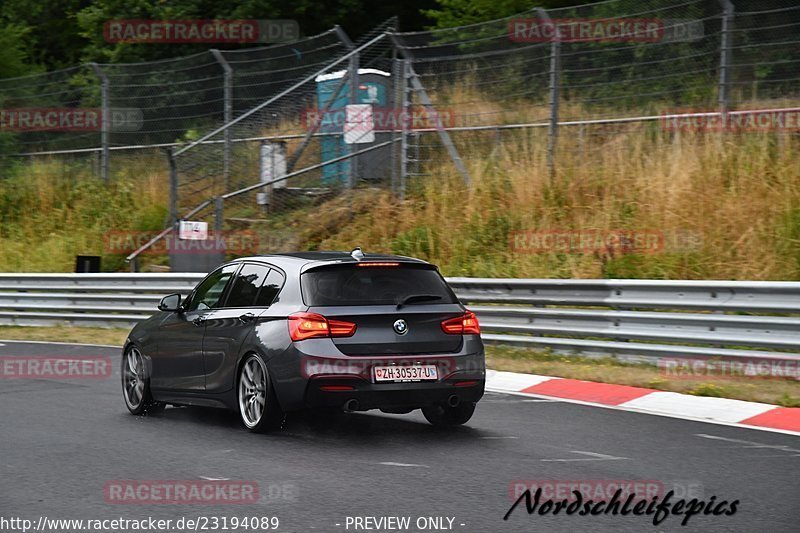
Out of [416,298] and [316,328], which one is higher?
[416,298]

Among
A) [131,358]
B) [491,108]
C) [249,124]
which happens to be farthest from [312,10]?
[131,358]

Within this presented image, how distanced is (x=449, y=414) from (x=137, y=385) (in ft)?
9.32

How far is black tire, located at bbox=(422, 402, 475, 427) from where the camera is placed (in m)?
9.34

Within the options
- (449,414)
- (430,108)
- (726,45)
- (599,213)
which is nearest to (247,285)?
(449,414)

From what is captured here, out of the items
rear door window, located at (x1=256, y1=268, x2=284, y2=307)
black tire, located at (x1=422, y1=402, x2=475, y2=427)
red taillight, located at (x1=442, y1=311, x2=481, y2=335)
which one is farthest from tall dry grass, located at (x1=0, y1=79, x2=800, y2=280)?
rear door window, located at (x1=256, y1=268, x2=284, y2=307)

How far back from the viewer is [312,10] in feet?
116

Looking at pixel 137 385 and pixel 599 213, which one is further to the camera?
pixel 599 213

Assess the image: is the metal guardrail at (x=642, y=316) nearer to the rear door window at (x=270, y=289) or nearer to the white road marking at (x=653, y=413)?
the white road marking at (x=653, y=413)

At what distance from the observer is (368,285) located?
8.93 meters

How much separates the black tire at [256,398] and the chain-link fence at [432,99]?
9582 millimetres

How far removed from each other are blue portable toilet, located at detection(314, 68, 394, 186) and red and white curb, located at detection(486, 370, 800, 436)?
8.96 metres

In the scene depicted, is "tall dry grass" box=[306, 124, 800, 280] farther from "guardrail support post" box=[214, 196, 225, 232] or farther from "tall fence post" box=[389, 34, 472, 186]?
"guardrail support post" box=[214, 196, 225, 232]

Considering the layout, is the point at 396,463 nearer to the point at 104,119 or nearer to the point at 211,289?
the point at 211,289

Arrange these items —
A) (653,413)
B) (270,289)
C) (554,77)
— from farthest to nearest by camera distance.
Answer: (554,77) < (653,413) < (270,289)
